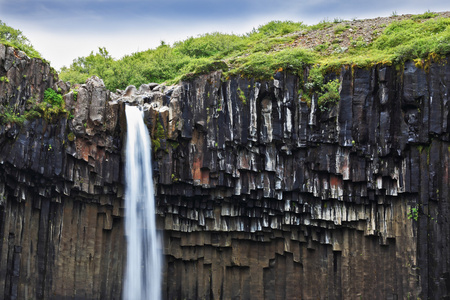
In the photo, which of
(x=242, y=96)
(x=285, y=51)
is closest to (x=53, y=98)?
(x=242, y=96)

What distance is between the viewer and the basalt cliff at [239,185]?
19.6 metres

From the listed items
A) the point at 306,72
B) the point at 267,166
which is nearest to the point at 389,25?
the point at 306,72

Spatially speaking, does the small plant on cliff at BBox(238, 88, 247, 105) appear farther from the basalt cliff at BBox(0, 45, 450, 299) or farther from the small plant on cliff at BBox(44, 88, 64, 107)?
the small plant on cliff at BBox(44, 88, 64, 107)

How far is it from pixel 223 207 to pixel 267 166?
9.37 ft

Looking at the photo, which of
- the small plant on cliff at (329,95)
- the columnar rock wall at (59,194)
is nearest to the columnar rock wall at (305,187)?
the small plant on cliff at (329,95)

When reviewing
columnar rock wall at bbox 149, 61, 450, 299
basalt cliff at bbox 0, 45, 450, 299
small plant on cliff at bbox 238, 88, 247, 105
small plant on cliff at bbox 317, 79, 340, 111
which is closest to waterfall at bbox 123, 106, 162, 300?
basalt cliff at bbox 0, 45, 450, 299

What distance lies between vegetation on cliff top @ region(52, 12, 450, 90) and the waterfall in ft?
11.2

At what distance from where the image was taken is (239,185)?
22.2 m

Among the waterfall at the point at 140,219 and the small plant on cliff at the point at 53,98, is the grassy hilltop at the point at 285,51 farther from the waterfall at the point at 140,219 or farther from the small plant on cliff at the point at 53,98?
the waterfall at the point at 140,219

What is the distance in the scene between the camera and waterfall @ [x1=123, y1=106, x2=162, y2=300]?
22.1m

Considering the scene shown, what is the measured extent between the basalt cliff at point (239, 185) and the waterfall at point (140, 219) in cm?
43

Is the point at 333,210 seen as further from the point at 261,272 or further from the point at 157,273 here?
the point at 157,273

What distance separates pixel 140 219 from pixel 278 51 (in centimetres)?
1090

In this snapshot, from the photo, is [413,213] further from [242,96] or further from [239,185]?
[242,96]
